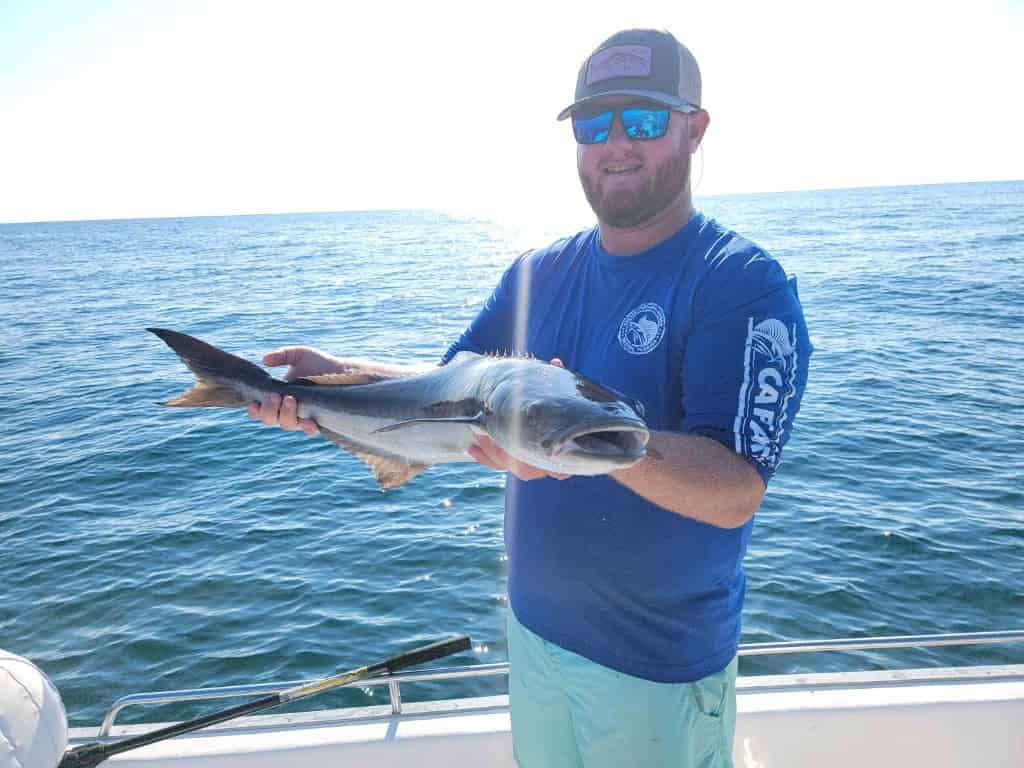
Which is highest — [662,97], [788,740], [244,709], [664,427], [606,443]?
[662,97]

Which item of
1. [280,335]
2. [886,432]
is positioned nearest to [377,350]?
[280,335]

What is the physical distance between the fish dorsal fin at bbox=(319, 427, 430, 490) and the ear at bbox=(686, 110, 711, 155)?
6.09 ft

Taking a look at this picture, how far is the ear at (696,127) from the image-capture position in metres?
3.03

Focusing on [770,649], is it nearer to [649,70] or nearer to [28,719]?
[649,70]

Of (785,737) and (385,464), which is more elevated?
(385,464)

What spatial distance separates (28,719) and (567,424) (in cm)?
265

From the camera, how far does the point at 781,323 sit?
240 cm

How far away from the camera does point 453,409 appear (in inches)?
115

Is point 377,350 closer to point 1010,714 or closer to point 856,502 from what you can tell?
point 856,502

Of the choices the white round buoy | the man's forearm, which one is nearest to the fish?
the man's forearm

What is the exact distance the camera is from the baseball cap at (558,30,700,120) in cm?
288

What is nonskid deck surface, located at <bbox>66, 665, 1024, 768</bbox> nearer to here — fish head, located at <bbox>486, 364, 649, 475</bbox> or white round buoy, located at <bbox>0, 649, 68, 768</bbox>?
white round buoy, located at <bbox>0, 649, 68, 768</bbox>

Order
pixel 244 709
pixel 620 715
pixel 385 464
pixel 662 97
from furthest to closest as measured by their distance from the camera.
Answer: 1. pixel 244 709
2. pixel 385 464
3. pixel 662 97
4. pixel 620 715

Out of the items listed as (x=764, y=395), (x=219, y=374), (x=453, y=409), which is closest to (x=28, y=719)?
(x=219, y=374)
